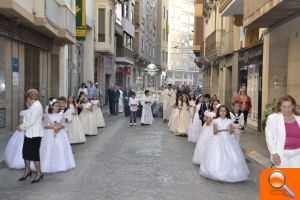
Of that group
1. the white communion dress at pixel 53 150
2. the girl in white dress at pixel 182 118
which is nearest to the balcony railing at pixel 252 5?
the girl in white dress at pixel 182 118

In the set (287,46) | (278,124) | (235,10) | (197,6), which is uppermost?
(197,6)

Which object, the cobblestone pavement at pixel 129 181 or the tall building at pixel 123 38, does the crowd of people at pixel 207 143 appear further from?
the tall building at pixel 123 38

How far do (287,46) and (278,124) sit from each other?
1205cm

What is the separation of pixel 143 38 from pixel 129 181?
170 ft

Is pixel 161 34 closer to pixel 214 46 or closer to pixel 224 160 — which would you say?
pixel 214 46

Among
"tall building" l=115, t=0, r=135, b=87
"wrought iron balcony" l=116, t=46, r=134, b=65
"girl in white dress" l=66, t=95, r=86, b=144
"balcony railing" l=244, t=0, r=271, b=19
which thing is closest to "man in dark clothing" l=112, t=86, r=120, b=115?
"balcony railing" l=244, t=0, r=271, b=19

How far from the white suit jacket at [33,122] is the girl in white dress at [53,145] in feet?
3.65

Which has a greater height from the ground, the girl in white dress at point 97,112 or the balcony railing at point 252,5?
the balcony railing at point 252,5

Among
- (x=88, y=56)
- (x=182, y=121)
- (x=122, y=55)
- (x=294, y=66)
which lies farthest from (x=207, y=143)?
(x=122, y=55)

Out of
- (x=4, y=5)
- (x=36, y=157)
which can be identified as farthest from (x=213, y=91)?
(x=36, y=157)

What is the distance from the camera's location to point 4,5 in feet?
42.8

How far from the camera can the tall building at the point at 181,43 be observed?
4321 inches

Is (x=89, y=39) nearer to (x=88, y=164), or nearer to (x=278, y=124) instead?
(x=88, y=164)

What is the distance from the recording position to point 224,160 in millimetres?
8922
